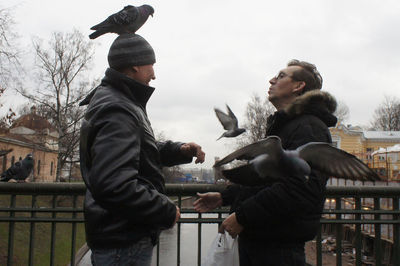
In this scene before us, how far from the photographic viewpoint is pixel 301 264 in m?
2.36

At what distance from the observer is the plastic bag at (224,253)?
265cm

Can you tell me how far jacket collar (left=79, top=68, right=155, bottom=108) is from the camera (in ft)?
6.75

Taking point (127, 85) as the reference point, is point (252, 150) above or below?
below

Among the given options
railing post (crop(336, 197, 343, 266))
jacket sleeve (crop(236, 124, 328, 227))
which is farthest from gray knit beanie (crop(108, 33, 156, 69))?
railing post (crop(336, 197, 343, 266))

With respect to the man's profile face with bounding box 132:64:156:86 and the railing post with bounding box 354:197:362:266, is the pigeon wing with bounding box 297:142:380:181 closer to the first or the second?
the man's profile face with bounding box 132:64:156:86

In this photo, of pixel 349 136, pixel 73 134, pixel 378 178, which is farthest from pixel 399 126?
pixel 378 178

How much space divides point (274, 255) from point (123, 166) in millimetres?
1222

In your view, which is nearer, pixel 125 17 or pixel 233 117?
pixel 125 17

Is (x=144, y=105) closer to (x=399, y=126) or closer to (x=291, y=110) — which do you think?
(x=291, y=110)

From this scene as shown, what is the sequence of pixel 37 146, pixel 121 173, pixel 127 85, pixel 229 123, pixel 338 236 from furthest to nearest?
pixel 37 146
pixel 229 123
pixel 338 236
pixel 127 85
pixel 121 173

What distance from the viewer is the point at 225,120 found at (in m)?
4.30

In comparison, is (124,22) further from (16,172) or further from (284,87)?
(16,172)

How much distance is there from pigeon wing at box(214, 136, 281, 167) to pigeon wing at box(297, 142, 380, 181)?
0.17 meters

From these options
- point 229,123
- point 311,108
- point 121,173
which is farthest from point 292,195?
point 229,123
